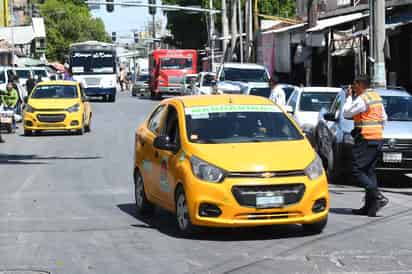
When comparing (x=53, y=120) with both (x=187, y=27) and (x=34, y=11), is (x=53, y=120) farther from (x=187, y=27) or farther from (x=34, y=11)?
(x=34, y=11)

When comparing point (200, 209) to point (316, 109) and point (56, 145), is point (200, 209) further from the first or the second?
point (56, 145)

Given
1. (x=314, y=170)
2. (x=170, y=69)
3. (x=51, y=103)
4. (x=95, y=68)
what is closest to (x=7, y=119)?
(x=51, y=103)

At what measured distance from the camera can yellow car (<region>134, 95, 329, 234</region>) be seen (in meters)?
10.9

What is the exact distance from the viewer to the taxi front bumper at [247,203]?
10.9 metres

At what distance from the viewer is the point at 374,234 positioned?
11.6 metres

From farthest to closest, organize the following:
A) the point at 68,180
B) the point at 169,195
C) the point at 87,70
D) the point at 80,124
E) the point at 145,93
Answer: the point at 145,93 < the point at 87,70 < the point at 80,124 < the point at 68,180 < the point at 169,195

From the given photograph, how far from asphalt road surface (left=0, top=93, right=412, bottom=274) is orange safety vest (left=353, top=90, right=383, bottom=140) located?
1.11 meters

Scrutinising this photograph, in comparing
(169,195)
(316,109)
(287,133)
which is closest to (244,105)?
(287,133)

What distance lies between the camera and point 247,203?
1091 cm

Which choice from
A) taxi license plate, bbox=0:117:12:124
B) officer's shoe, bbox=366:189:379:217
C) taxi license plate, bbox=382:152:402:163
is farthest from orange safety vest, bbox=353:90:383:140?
taxi license plate, bbox=0:117:12:124

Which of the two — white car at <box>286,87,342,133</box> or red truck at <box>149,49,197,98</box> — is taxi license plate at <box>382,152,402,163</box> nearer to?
white car at <box>286,87,342,133</box>

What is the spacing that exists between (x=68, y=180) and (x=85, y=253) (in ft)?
27.5

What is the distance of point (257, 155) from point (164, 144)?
128 centimetres

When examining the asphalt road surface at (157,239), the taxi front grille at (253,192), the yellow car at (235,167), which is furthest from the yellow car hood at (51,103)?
the taxi front grille at (253,192)
